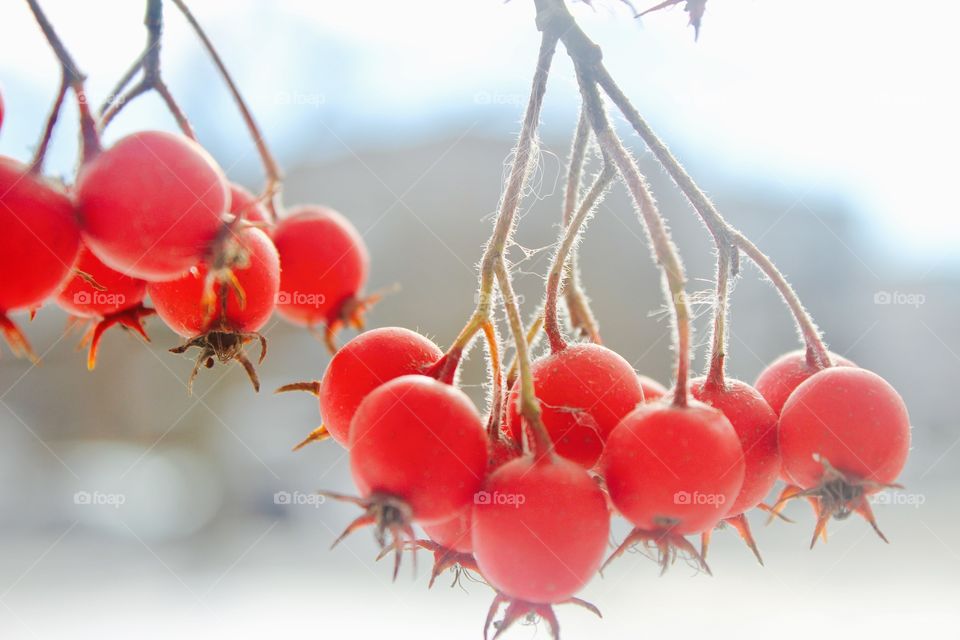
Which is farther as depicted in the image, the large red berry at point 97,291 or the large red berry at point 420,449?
the large red berry at point 97,291

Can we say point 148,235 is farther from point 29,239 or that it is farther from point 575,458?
point 575,458
